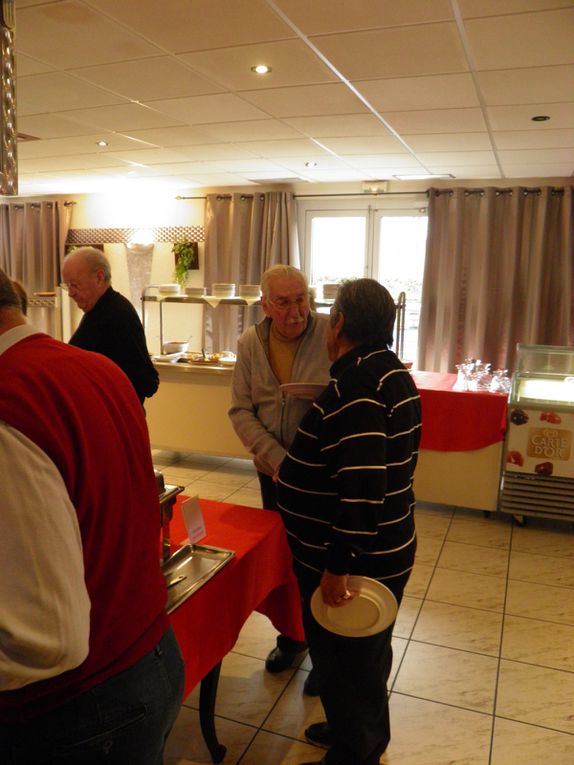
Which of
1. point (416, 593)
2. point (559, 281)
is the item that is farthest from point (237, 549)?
point (559, 281)

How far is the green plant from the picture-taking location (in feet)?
22.4

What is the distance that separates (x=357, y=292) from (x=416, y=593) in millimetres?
1822

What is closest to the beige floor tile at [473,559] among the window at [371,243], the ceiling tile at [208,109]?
the ceiling tile at [208,109]

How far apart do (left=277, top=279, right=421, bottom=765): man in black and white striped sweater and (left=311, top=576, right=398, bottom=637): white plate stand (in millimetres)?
27

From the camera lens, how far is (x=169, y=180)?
6.19 m

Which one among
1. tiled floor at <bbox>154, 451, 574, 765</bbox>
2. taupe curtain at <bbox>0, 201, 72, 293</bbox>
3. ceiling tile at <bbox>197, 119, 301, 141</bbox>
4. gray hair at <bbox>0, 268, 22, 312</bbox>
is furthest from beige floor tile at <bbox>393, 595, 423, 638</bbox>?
taupe curtain at <bbox>0, 201, 72, 293</bbox>

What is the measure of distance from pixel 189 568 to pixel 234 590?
6.2 inches

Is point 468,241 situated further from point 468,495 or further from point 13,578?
point 13,578

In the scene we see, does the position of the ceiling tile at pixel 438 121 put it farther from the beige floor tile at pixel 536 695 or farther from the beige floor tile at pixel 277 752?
the beige floor tile at pixel 277 752

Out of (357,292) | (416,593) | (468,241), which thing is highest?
(468,241)

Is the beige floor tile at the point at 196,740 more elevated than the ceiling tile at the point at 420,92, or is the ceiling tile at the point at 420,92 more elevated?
the ceiling tile at the point at 420,92

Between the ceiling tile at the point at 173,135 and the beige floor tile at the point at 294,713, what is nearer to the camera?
the beige floor tile at the point at 294,713

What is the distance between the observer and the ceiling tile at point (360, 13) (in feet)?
7.17

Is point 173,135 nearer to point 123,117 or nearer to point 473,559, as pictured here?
point 123,117
